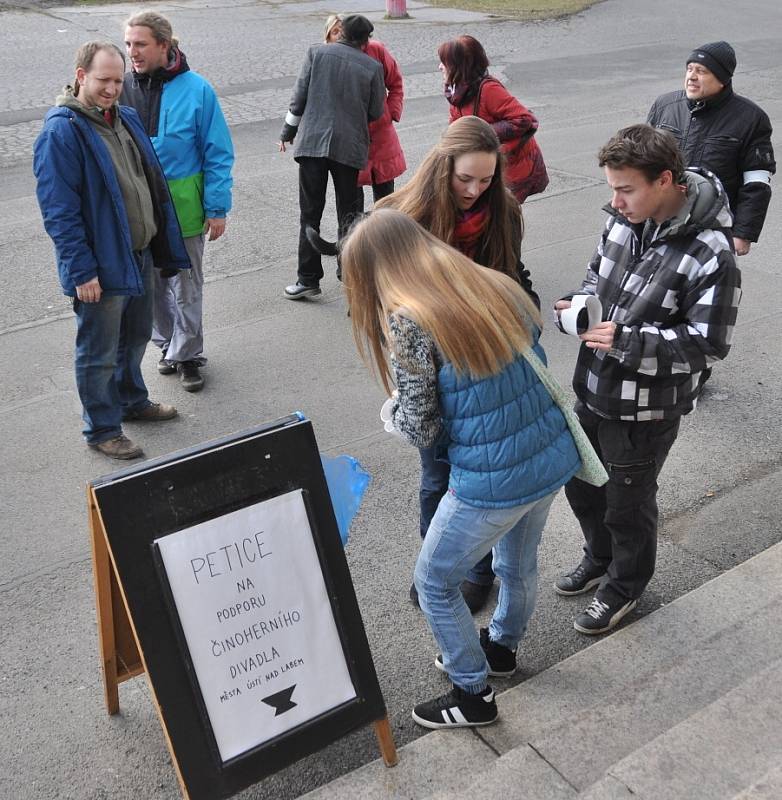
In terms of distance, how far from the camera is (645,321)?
10.7 ft

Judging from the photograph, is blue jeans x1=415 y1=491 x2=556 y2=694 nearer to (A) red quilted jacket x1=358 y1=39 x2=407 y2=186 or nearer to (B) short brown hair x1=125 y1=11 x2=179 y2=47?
(B) short brown hair x1=125 y1=11 x2=179 y2=47

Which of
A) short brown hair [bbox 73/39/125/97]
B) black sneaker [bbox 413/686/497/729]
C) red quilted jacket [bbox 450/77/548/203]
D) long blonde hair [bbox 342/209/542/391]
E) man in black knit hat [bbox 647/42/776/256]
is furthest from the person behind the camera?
red quilted jacket [bbox 450/77/548/203]

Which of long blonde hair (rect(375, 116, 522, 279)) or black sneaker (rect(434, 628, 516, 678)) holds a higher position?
long blonde hair (rect(375, 116, 522, 279))

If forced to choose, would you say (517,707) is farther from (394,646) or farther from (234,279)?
(234,279)

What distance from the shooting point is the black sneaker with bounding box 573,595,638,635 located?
3773 millimetres

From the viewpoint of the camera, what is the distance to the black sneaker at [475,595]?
12.9 ft

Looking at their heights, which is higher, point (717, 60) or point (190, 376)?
point (717, 60)

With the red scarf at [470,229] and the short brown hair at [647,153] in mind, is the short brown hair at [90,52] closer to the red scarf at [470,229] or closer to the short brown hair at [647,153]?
the red scarf at [470,229]

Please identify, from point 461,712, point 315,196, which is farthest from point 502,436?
point 315,196

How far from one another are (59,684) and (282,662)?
1123 millimetres

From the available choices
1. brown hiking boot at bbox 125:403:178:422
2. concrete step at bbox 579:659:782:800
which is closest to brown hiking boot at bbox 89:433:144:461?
brown hiking boot at bbox 125:403:178:422

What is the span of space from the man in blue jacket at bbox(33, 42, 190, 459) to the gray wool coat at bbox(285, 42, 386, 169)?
1.90m

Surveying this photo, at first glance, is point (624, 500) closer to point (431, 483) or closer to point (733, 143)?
point (431, 483)

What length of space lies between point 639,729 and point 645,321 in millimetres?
1342
